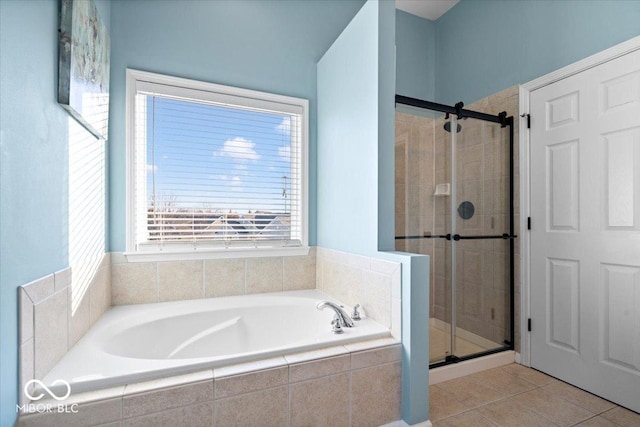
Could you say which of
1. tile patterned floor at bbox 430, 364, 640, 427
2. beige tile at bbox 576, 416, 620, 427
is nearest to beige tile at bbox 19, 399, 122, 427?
tile patterned floor at bbox 430, 364, 640, 427

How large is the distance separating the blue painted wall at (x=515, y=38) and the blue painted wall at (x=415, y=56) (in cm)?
7

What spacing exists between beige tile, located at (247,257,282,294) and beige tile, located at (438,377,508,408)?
130cm

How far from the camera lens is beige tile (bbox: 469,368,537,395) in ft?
6.69

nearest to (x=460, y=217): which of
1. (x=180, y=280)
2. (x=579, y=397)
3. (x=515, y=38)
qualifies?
(x=579, y=397)

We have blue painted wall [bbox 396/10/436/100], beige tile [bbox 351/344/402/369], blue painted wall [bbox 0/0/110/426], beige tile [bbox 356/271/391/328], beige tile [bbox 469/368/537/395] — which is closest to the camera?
blue painted wall [bbox 0/0/110/426]

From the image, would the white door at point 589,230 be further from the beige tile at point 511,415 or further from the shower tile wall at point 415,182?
the shower tile wall at point 415,182

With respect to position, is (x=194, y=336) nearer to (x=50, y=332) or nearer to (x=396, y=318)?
(x=50, y=332)

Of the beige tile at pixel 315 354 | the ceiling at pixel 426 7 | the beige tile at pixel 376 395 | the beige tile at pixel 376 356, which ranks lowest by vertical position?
the beige tile at pixel 376 395

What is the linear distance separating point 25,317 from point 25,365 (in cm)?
16

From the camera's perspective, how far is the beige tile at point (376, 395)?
1502 mm

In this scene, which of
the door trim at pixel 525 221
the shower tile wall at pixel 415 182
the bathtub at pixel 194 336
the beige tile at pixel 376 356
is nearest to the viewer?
the bathtub at pixel 194 336

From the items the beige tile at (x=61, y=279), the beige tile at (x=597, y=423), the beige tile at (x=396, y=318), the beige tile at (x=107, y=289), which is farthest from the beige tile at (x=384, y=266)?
the beige tile at (x=107, y=289)

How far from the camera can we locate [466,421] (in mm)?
1721
